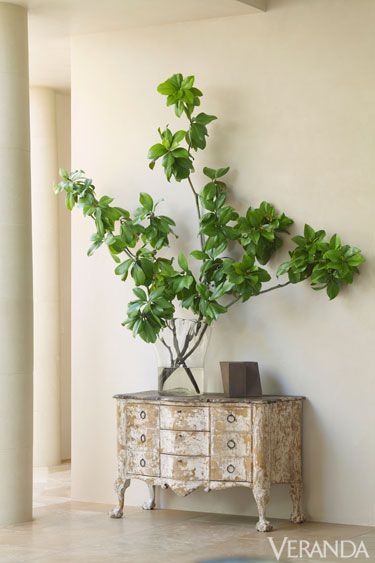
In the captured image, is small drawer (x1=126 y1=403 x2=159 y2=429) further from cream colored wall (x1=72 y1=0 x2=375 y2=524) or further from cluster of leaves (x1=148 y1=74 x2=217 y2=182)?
cluster of leaves (x1=148 y1=74 x2=217 y2=182)

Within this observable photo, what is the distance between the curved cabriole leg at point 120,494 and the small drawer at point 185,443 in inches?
13.6

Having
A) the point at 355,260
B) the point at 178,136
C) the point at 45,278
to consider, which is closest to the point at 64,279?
the point at 45,278

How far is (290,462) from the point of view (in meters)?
5.71

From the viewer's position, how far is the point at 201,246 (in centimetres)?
618

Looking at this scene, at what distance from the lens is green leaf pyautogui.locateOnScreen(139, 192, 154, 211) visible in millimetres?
6047

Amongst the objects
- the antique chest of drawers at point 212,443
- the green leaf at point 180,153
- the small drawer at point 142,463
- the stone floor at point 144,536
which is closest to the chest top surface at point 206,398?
the antique chest of drawers at point 212,443

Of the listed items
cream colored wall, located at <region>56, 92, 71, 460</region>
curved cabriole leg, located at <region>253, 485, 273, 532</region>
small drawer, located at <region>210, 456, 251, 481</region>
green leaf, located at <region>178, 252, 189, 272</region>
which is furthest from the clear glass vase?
cream colored wall, located at <region>56, 92, 71, 460</region>

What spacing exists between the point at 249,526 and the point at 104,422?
1.27 m

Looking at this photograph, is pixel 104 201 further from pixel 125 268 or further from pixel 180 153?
pixel 180 153

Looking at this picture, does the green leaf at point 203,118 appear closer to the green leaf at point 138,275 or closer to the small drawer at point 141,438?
the green leaf at point 138,275

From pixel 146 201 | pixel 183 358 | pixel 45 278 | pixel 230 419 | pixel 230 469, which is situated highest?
pixel 146 201

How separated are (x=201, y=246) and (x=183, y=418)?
1.06 m

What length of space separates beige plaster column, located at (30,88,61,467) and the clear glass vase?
2.26m

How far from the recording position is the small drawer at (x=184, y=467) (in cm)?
560
